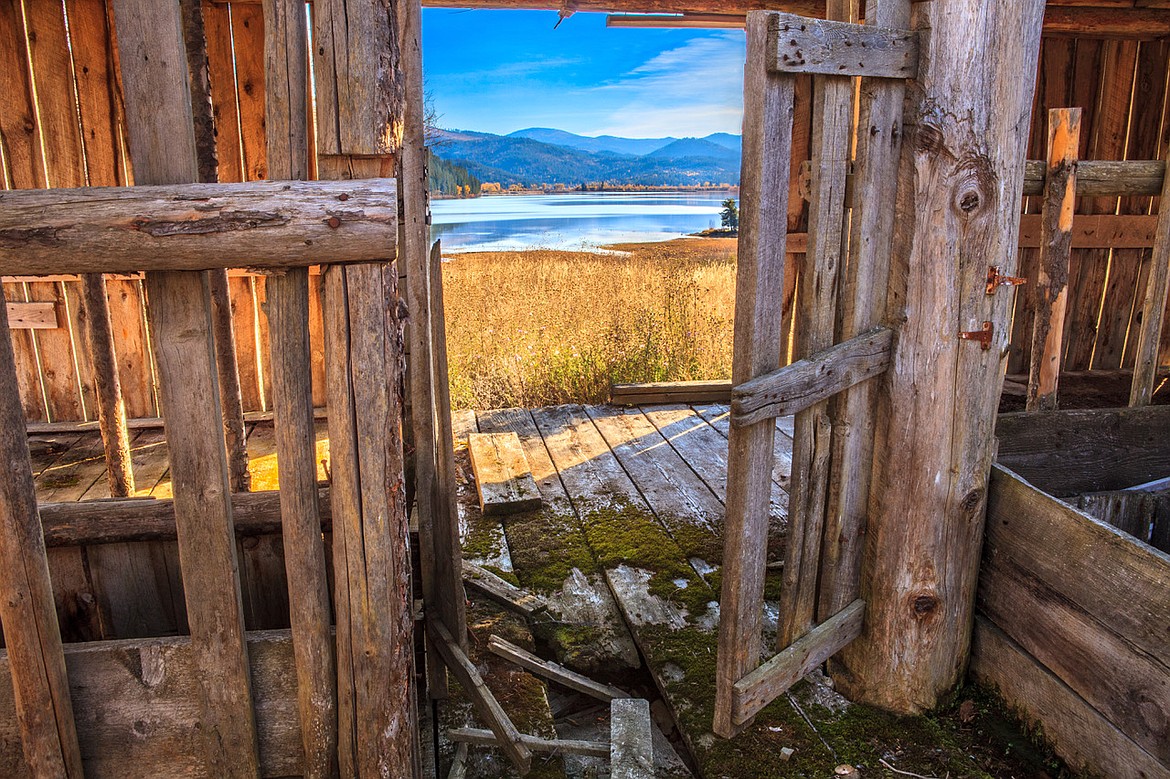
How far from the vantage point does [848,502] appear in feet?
10.1

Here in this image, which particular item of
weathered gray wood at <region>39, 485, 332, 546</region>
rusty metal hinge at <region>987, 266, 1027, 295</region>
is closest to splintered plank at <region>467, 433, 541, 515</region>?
weathered gray wood at <region>39, 485, 332, 546</region>

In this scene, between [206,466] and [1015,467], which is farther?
[1015,467]

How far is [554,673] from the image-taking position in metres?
3.28

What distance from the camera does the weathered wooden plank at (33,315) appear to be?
6.30 meters

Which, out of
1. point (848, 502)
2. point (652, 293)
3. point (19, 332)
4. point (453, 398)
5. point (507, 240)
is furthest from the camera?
point (507, 240)

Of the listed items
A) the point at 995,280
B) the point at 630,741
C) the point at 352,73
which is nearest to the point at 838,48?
the point at 995,280

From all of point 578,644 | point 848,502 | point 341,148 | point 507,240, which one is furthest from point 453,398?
point 507,240

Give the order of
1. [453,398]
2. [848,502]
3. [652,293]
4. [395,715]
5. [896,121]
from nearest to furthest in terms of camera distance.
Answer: [395,715]
[896,121]
[848,502]
[453,398]
[652,293]

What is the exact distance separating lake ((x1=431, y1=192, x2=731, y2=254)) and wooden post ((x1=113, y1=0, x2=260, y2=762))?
50.1 feet

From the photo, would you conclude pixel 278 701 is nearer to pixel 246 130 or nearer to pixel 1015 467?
pixel 1015 467

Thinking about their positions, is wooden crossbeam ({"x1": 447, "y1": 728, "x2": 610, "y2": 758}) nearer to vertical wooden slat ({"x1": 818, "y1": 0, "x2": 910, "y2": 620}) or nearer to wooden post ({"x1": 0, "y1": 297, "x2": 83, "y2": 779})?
vertical wooden slat ({"x1": 818, "y1": 0, "x2": 910, "y2": 620})

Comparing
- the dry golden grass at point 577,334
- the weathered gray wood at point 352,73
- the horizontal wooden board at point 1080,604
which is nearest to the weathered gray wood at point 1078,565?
the horizontal wooden board at point 1080,604

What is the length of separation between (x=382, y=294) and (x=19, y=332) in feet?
19.2

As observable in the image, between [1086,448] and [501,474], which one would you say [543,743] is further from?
[1086,448]
